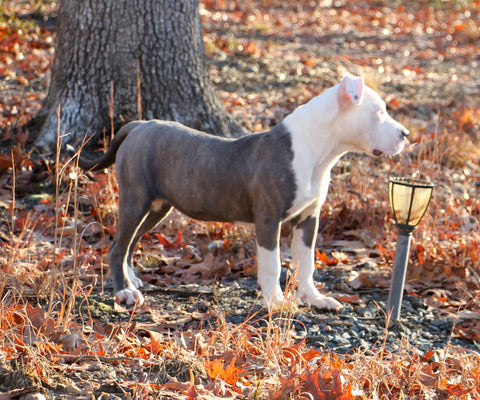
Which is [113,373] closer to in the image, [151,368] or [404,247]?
[151,368]

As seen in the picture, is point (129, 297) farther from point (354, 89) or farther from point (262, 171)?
point (354, 89)

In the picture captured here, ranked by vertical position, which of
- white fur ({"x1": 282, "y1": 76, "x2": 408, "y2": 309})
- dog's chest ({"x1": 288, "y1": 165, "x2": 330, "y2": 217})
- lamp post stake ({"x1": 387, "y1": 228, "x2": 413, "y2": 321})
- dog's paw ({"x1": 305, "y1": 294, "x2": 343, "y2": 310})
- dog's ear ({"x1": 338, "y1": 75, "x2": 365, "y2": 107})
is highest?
dog's ear ({"x1": 338, "y1": 75, "x2": 365, "y2": 107})

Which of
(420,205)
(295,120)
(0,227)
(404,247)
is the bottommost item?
(0,227)

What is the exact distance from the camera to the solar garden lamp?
3.84 m

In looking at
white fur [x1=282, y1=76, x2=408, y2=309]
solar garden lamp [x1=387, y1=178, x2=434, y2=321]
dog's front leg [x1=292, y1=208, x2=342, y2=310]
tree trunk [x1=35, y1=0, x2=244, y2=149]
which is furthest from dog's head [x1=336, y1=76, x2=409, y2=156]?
tree trunk [x1=35, y1=0, x2=244, y2=149]

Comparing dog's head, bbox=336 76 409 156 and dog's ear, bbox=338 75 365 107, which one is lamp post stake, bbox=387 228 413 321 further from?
dog's ear, bbox=338 75 365 107

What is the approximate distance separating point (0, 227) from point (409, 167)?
3781mm

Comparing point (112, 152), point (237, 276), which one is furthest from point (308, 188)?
point (112, 152)

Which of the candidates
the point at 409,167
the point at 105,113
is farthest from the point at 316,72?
the point at 105,113

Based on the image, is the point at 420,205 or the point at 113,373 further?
the point at 420,205

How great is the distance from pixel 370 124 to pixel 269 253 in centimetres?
91

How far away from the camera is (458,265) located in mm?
4734

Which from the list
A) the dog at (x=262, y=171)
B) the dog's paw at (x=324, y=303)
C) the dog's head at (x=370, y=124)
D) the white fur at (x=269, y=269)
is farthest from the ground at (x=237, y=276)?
the dog's head at (x=370, y=124)

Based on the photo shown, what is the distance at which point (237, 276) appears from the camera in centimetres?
460
